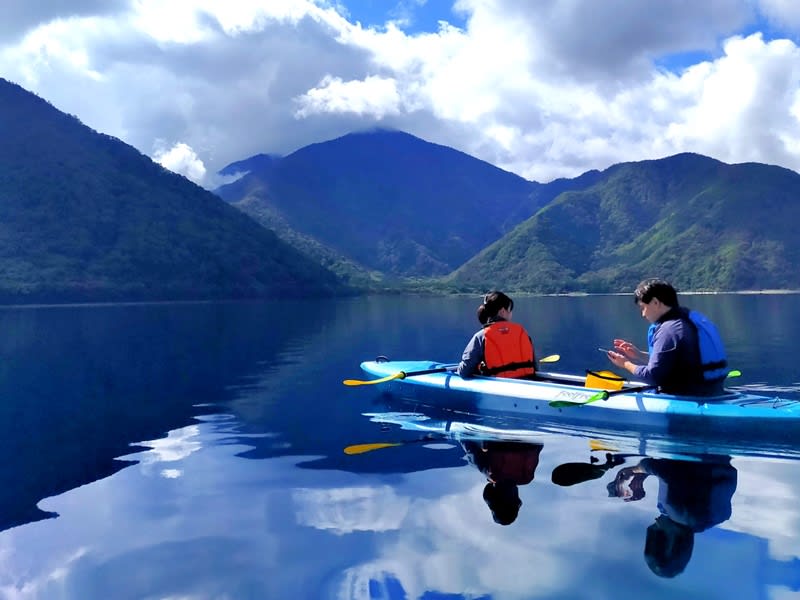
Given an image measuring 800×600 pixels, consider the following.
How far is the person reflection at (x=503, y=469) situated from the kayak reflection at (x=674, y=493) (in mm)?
573

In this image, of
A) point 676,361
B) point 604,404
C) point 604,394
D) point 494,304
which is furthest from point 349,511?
point 494,304

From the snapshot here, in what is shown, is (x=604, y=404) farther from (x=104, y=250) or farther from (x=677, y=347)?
(x=104, y=250)

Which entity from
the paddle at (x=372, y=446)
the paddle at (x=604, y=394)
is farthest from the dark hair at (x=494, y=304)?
the paddle at (x=372, y=446)

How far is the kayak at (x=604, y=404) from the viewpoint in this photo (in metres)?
11.5

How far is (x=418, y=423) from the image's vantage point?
14.8 meters

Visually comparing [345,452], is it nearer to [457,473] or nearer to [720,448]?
[457,473]

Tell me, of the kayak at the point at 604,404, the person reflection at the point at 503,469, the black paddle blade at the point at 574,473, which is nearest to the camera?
the person reflection at the point at 503,469

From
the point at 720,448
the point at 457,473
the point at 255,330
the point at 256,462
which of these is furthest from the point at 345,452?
the point at 255,330

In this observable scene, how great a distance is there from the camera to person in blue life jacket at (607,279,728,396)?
11305mm

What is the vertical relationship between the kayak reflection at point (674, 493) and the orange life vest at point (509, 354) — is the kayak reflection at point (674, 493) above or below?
below

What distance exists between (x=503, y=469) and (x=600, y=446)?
229cm

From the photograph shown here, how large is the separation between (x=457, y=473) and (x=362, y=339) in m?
27.5

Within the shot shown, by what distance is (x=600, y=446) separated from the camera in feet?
39.4

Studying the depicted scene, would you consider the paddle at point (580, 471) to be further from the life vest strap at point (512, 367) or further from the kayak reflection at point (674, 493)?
the life vest strap at point (512, 367)
